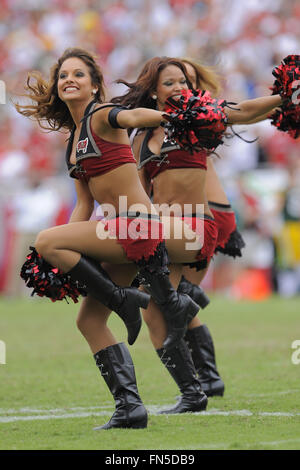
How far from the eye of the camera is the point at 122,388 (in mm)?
4418

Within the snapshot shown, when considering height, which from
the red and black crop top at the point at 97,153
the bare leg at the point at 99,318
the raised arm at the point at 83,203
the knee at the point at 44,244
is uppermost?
the red and black crop top at the point at 97,153

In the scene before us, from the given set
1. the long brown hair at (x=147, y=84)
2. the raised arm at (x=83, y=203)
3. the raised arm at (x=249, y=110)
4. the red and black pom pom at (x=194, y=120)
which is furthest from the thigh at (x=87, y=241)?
the long brown hair at (x=147, y=84)

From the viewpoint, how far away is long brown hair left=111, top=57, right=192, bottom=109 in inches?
206

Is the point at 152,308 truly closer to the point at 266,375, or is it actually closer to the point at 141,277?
the point at 141,277

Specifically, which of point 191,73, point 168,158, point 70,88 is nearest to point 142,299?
point 168,158

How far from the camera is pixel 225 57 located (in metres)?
16.3

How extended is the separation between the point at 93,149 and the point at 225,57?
12.4 metres

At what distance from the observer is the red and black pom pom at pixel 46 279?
14.6 ft

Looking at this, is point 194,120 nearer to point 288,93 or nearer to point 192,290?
point 288,93

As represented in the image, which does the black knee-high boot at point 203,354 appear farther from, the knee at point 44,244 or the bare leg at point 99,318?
the knee at point 44,244

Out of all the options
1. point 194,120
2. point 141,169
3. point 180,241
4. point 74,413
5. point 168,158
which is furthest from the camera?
point 141,169

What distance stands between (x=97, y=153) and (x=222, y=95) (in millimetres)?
10865

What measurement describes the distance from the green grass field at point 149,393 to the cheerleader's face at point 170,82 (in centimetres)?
A: 194

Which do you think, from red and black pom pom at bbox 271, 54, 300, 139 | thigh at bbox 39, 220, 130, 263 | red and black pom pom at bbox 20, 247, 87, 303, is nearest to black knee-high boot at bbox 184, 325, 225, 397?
red and black pom pom at bbox 20, 247, 87, 303
